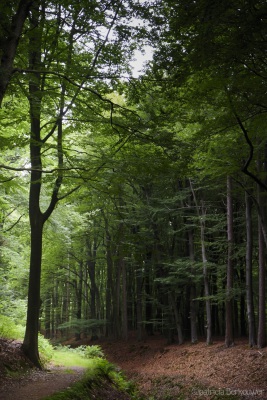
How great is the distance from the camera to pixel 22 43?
6.36 metres

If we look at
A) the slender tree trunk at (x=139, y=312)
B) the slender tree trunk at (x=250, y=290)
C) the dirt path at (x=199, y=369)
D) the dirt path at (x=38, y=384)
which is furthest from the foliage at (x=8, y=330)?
the slender tree trunk at (x=139, y=312)

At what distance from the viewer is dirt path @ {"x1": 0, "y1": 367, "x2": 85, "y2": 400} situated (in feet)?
19.7

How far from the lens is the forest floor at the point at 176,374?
7047 millimetres

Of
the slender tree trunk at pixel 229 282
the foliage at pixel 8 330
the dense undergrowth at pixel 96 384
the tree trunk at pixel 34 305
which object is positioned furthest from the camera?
the slender tree trunk at pixel 229 282

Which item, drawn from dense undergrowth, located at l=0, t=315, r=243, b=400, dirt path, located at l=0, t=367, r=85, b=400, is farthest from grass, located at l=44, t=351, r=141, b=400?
dirt path, located at l=0, t=367, r=85, b=400

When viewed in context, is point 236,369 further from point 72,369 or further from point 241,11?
point 241,11

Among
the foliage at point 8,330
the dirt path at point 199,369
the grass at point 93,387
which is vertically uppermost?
the foliage at point 8,330

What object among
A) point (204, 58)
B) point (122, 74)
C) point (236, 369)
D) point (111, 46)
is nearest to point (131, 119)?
point (122, 74)

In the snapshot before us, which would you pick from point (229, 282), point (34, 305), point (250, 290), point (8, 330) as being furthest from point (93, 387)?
point (229, 282)

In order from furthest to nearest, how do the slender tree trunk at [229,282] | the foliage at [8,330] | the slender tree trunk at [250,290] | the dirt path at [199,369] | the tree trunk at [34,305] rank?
1. the slender tree trunk at [229,282]
2. the slender tree trunk at [250,290]
3. the foliage at [8,330]
4. the dirt path at [199,369]
5. the tree trunk at [34,305]

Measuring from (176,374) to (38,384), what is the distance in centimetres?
755

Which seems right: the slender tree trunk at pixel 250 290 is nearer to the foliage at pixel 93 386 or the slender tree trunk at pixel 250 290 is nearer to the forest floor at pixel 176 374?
the forest floor at pixel 176 374

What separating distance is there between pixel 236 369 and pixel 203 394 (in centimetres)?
185

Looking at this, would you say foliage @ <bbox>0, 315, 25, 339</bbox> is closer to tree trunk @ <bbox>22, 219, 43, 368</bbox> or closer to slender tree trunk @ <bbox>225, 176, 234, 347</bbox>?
tree trunk @ <bbox>22, 219, 43, 368</bbox>
